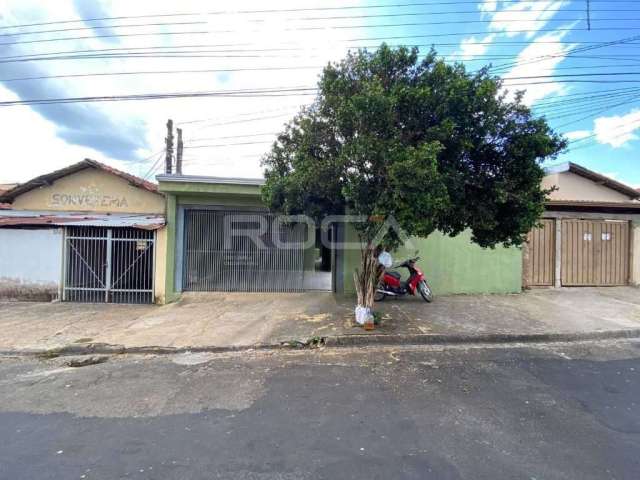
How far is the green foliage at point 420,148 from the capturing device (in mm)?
4801

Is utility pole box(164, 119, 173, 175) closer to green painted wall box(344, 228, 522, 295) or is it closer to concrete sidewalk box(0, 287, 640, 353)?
concrete sidewalk box(0, 287, 640, 353)

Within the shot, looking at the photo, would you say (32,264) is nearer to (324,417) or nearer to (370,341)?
(370,341)

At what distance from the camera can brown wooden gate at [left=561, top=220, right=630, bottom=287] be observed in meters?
10.5

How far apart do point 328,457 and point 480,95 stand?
4896 mm

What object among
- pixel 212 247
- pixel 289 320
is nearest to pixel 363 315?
pixel 289 320

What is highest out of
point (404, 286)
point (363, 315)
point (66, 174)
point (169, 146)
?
point (169, 146)

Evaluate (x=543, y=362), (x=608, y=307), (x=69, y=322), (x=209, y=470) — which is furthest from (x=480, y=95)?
(x=69, y=322)

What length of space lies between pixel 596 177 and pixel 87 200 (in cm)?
1796

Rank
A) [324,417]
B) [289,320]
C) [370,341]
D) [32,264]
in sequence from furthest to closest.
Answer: [32,264] → [289,320] → [370,341] → [324,417]

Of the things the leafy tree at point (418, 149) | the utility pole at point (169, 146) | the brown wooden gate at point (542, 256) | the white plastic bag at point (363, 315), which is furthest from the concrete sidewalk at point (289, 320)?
the utility pole at point (169, 146)

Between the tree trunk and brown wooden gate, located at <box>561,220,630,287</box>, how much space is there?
24.8 feet

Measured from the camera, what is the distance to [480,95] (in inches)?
193

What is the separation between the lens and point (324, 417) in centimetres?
336

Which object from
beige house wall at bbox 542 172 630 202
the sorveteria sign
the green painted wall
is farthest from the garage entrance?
the sorveteria sign
